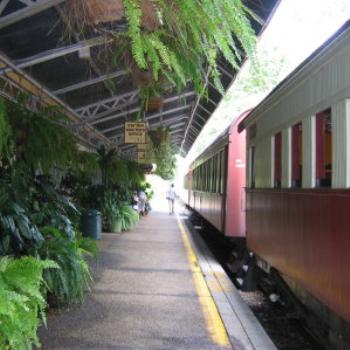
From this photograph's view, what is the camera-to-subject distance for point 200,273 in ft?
30.6

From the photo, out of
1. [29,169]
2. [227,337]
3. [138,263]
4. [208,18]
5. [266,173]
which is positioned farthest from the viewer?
[138,263]

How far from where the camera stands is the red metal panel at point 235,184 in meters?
10.8

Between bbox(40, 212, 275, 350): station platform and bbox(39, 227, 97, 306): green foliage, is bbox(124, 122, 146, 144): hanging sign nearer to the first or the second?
bbox(40, 212, 275, 350): station platform

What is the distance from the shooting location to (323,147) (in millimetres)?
5027

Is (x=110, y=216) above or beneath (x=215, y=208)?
beneath

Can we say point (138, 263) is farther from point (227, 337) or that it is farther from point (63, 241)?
point (227, 337)

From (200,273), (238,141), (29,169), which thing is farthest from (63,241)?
(238,141)

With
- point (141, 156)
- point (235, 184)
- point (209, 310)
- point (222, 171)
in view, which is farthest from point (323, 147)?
point (141, 156)

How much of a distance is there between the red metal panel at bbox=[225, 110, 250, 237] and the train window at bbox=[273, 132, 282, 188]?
3.67 m

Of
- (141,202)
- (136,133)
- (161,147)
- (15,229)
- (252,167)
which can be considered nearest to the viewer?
(15,229)

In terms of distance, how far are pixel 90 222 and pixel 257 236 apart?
6478 millimetres

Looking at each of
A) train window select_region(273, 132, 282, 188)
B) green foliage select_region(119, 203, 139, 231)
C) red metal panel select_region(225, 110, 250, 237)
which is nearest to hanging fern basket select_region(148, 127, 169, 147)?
green foliage select_region(119, 203, 139, 231)

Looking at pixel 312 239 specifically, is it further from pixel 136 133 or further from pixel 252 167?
pixel 136 133

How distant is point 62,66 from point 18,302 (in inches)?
316
